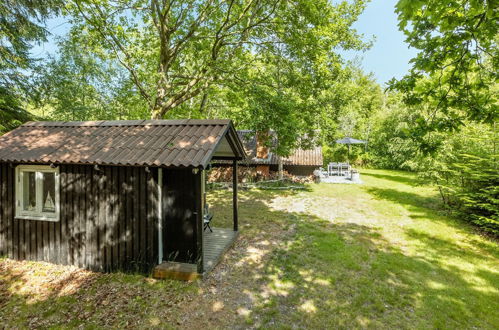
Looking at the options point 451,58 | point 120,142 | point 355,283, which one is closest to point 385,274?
point 355,283

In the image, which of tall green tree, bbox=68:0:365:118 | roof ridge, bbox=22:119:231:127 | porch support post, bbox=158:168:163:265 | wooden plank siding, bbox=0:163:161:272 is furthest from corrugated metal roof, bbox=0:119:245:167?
tall green tree, bbox=68:0:365:118

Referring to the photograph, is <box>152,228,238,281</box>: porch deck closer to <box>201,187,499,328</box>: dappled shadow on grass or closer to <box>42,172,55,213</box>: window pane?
<box>201,187,499,328</box>: dappled shadow on grass

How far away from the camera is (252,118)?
Result: 996cm

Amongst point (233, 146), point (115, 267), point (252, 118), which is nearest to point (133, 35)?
point (252, 118)

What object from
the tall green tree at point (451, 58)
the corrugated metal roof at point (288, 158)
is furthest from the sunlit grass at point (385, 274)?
the corrugated metal roof at point (288, 158)

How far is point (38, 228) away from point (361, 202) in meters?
12.3

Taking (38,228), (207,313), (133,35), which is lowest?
(207,313)

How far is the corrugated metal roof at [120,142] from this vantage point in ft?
17.2

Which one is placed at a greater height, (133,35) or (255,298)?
(133,35)

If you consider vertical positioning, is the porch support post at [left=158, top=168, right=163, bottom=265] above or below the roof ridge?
below

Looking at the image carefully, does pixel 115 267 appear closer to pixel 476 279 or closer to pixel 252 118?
pixel 252 118

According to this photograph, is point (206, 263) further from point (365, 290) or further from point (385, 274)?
point (385, 274)

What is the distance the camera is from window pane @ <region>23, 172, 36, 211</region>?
618 cm

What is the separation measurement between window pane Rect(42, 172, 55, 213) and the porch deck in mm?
3099
